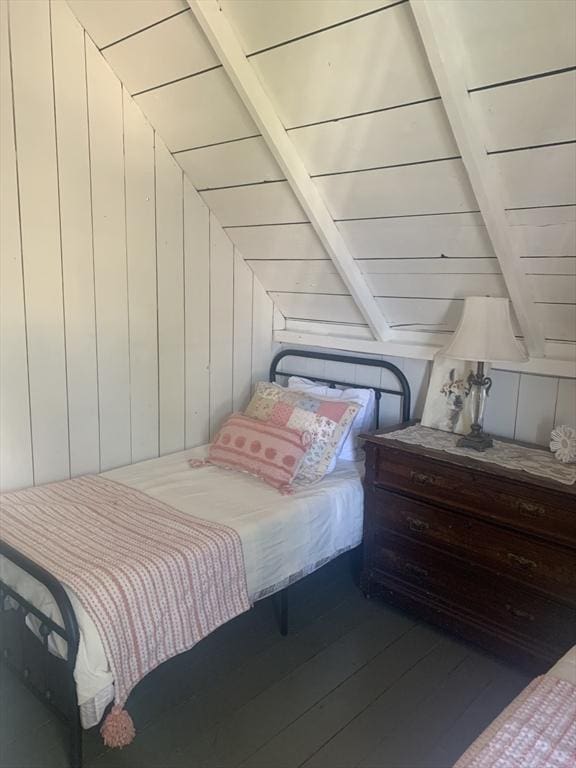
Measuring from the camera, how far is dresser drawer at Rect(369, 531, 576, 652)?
190 centimetres

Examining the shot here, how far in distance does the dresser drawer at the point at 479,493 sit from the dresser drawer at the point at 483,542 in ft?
0.14

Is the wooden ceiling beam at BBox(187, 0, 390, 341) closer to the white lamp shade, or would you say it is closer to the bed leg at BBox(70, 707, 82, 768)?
the white lamp shade

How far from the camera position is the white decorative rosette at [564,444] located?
80.2 inches

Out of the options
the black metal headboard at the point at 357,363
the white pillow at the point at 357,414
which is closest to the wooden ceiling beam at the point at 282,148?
the black metal headboard at the point at 357,363

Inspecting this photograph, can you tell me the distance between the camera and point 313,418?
8.25 ft

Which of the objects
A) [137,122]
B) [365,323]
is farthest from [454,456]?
[137,122]

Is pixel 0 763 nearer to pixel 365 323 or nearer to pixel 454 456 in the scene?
pixel 454 456

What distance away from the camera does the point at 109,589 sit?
1576mm

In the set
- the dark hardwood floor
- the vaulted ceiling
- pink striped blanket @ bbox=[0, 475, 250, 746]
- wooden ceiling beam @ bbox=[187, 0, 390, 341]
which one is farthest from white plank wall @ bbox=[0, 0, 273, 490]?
the dark hardwood floor

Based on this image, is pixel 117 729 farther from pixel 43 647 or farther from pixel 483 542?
pixel 483 542

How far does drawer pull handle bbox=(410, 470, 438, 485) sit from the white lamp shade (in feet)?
1.53

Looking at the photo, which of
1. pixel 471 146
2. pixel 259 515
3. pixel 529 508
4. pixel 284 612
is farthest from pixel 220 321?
pixel 529 508

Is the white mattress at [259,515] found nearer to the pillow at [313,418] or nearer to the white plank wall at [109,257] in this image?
the pillow at [313,418]

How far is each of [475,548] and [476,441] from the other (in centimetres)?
40
